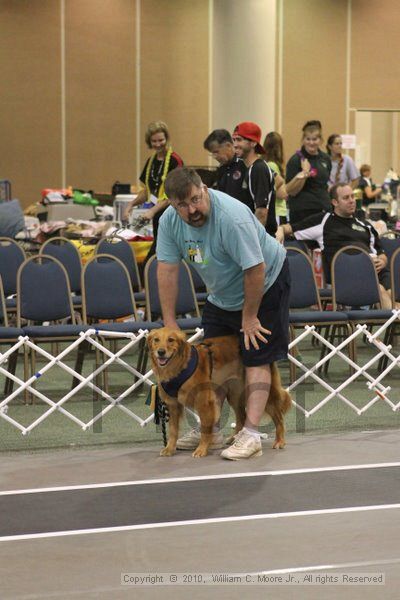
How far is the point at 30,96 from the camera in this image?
15320mm

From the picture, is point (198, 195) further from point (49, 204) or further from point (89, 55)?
point (89, 55)

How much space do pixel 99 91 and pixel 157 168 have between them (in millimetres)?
8213

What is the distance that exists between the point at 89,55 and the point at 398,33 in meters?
4.70

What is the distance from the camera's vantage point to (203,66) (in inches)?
623

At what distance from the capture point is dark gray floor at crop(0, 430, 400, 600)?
325 cm

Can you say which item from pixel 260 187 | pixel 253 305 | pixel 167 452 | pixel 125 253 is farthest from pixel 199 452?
pixel 125 253

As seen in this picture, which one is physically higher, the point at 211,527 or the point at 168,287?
the point at 168,287

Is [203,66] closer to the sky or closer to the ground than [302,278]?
closer to the sky

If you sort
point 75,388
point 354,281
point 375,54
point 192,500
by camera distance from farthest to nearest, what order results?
point 375,54 → point 354,281 → point 75,388 → point 192,500

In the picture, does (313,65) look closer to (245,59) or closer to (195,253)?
(245,59)

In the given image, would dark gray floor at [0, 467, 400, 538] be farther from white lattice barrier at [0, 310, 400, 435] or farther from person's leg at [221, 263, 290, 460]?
white lattice barrier at [0, 310, 400, 435]

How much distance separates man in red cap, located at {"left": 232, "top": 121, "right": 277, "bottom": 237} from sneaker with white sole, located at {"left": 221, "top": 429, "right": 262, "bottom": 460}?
1.80 m

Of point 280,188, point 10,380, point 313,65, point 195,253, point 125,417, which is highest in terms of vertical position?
point 313,65

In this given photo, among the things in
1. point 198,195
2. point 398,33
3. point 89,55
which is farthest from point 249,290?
point 398,33
